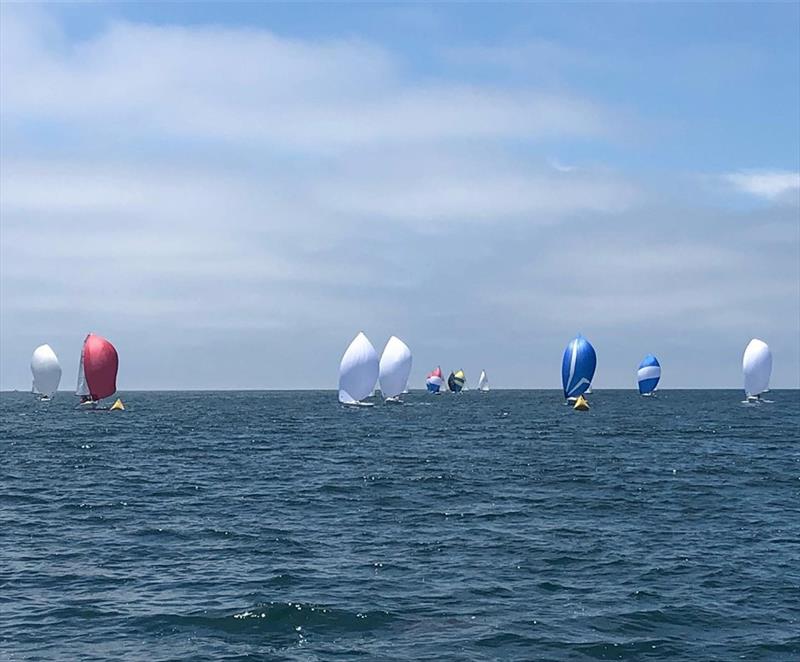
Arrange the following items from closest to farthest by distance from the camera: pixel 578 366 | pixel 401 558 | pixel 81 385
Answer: pixel 401 558
pixel 578 366
pixel 81 385

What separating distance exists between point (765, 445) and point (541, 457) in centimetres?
1912

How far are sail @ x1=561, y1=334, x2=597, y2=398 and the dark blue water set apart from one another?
5410cm

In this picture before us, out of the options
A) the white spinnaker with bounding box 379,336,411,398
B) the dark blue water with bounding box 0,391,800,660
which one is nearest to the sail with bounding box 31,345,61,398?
the white spinnaker with bounding box 379,336,411,398

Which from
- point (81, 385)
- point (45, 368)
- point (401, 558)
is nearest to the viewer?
point (401, 558)

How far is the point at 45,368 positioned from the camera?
142 meters

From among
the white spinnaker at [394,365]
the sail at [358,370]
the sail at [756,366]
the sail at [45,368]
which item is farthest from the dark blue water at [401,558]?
the sail at [45,368]

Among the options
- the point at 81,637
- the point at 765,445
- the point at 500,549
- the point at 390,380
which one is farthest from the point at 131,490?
the point at 390,380

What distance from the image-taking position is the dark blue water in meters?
17.4

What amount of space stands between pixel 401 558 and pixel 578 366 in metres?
86.2

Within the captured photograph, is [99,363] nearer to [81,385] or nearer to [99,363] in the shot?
[99,363]

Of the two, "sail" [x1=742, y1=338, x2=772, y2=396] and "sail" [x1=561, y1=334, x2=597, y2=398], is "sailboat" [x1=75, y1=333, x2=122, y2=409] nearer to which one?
"sail" [x1=561, y1=334, x2=597, y2=398]

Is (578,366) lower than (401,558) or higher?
higher

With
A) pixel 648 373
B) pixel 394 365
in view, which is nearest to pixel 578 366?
pixel 394 365

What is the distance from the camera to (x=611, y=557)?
24656mm
